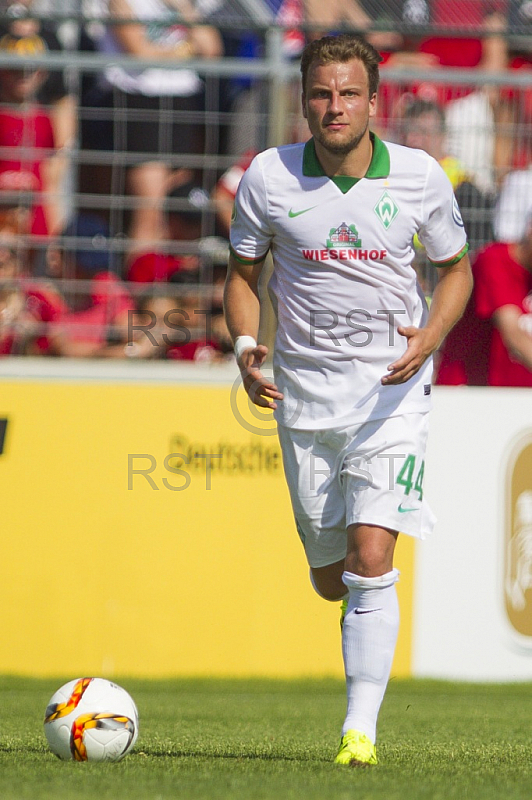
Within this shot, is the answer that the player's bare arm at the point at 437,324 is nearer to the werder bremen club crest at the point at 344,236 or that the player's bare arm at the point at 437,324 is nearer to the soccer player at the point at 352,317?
the soccer player at the point at 352,317

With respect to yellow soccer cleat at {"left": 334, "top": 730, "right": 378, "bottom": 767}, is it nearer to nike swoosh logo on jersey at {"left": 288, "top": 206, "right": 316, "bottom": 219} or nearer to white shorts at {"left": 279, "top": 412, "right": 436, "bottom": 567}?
white shorts at {"left": 279, "top": 412, "right": 436, "bottom": 567}

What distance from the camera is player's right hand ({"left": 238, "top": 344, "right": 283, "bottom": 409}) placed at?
14.8ft

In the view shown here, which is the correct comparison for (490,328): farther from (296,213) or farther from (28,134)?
(296,213)

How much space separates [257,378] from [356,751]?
1.35 m

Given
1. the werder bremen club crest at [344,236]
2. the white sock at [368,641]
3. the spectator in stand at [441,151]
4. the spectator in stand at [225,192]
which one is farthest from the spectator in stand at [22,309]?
the white sock at [368,641]

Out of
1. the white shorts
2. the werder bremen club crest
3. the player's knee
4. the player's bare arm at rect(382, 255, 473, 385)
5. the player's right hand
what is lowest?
the player's knee

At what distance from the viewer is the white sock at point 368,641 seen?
4.41 meters

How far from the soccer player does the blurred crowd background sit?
10.1 feet

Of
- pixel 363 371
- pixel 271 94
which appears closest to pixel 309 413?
pixel 363 371

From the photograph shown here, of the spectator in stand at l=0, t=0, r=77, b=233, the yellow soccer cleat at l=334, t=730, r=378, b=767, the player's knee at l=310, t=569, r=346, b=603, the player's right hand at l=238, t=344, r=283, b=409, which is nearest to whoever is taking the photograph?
the yellow soccer cleat at l=334, t=730, r=378, b=767

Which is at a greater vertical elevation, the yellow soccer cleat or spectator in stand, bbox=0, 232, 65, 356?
spectator in stand, bbox=0, 232, 65, 356

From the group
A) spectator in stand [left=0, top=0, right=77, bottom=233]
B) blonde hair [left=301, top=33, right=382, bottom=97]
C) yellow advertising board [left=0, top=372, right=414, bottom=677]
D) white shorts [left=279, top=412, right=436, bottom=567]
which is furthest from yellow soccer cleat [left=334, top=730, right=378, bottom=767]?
spectator in stand [left=0, top=0, right=77, bottom=233]

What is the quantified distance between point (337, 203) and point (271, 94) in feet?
11.9

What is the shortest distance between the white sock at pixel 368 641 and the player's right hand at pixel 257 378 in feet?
2.32
